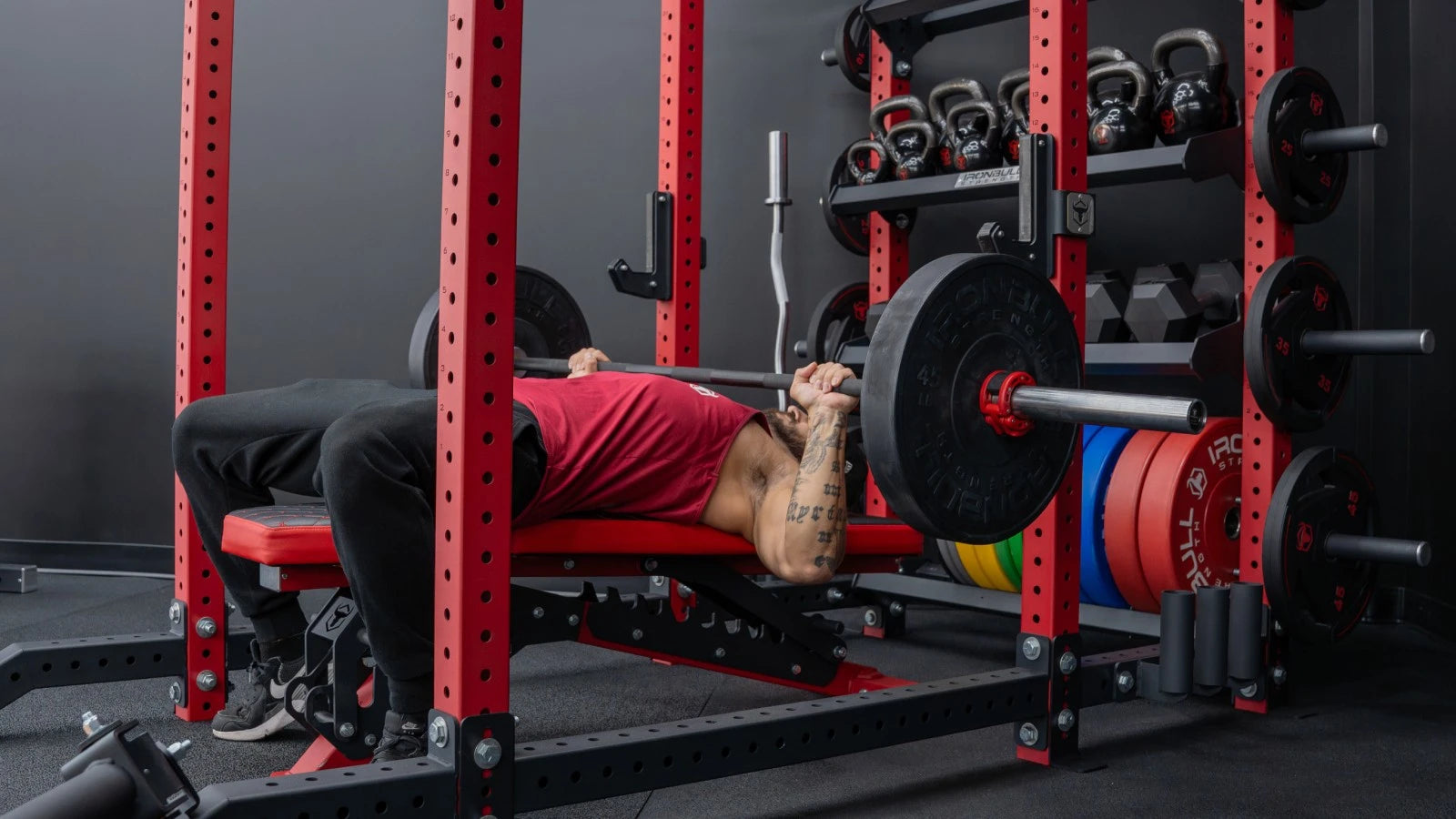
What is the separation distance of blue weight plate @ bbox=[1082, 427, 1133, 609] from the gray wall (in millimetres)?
1222

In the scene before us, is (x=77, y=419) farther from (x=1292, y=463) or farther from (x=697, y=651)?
(x=1292, y=463)

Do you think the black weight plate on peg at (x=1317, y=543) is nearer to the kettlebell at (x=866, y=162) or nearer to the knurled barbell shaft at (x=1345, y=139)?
the knurled barbell shaft at (x=1345, y=139)

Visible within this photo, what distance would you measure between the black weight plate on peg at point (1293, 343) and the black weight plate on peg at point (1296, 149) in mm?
124

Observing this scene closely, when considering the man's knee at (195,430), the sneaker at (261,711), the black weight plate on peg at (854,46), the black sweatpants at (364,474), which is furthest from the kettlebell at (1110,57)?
the sneaker at (261,711)

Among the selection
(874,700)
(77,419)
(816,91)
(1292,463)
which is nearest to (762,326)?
(816,91)

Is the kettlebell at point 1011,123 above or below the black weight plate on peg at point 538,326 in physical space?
above

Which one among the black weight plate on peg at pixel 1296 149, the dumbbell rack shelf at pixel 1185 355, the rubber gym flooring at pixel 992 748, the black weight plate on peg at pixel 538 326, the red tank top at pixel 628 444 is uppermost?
the black weight plate on peg at pixel 1296 149

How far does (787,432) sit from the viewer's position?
214cm

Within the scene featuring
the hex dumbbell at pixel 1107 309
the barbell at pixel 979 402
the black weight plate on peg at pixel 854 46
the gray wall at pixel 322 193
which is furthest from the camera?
the gray wall at pixel 322 193

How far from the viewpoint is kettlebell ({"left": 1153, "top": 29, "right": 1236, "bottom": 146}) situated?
2.41 meters

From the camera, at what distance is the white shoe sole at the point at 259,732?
2129 mm

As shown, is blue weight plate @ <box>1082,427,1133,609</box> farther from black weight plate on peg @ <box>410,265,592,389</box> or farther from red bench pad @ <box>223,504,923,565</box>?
black weight plate on peg @ <box>410,265,592,389</box>

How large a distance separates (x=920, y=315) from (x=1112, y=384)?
6.50 ft

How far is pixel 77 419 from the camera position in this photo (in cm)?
401
